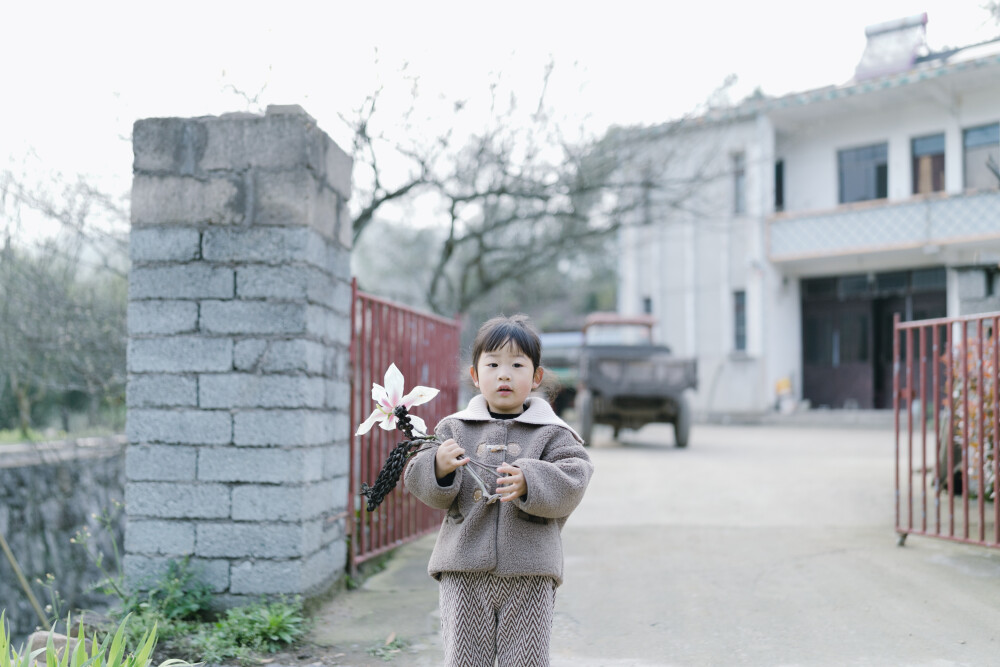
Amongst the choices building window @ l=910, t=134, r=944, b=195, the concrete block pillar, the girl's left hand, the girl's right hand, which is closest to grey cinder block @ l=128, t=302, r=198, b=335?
the concrete block pillar

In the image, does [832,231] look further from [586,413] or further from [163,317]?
[163,317]

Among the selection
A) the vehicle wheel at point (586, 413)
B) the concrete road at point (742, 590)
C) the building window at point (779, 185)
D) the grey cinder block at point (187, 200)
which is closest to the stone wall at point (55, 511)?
the concrete road at point (742, 590)

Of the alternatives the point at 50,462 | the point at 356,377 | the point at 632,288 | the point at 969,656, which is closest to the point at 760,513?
the point at 969,656

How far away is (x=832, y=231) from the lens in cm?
1631

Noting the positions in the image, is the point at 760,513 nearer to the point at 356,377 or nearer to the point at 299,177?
the point at 356,377

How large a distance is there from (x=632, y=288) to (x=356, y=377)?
50.8 ft

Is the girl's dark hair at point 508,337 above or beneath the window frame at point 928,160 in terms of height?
beneath

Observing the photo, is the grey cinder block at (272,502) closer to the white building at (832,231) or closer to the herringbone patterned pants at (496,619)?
the herringbone patterned pants at (496,619)

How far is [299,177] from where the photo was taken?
155 inches

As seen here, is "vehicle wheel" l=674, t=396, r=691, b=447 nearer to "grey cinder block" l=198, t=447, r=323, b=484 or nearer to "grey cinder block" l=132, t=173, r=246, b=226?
"grey cinder block" l=198, t=447, r=323, b=484

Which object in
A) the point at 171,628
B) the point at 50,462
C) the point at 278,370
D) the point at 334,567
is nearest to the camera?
the point at 171,628

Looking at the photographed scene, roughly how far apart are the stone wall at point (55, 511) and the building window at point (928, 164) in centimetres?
1471

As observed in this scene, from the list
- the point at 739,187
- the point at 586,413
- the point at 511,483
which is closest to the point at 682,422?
the point at 586,413

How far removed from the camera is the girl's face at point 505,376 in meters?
2.40
